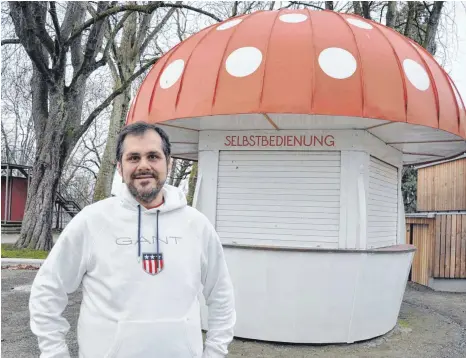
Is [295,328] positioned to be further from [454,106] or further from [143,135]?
[143,135]

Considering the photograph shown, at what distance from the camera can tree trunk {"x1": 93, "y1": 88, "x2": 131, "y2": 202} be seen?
19750mm

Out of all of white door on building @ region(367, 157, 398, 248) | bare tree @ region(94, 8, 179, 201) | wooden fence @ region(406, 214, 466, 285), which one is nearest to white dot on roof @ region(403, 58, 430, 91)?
white door on building @ region(367, 157, 398, 248)

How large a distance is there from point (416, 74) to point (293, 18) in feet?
5.90

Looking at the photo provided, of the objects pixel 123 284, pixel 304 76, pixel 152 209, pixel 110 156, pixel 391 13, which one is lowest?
pixel 123 284

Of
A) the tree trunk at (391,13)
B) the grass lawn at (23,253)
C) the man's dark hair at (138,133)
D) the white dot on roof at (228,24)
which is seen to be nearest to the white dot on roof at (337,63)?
the white dot on roof at (228,24)

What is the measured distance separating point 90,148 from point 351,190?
37727 mm

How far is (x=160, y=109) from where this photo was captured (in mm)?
6930

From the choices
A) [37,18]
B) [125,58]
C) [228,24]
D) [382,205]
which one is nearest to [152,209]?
[228,24]

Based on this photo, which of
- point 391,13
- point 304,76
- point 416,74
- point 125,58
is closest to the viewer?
point 304,76

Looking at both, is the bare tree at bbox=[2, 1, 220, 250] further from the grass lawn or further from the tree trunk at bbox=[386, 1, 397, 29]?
the tree trunk at bbox=[386, 1, 397, 29]

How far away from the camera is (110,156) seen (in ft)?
65.5

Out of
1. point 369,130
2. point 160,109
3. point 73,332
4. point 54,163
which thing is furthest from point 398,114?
point 54,163

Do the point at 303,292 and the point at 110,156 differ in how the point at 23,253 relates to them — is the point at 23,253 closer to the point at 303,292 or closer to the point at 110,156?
the point at 110,156

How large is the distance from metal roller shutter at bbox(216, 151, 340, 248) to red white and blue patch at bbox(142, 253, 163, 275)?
481 cm
